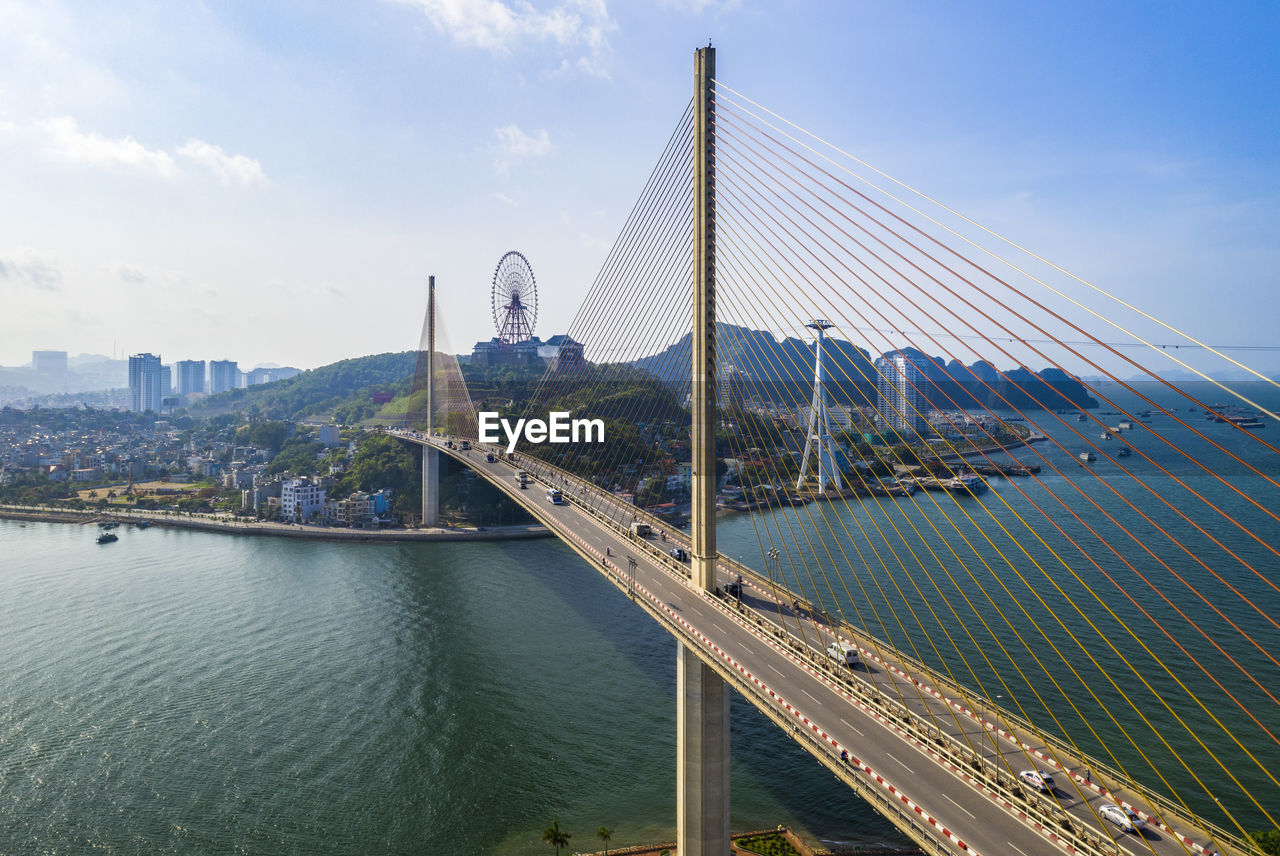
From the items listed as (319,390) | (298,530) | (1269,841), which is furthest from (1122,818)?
(319,390)

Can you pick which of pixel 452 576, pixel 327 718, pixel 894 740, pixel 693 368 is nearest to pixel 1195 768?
pixel 894 740

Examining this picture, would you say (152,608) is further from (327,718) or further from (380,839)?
(380,839)

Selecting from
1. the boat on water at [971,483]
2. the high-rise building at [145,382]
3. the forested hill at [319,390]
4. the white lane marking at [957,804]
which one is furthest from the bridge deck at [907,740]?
the high-rise building at [145,382]

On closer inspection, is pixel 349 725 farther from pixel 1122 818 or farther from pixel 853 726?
pixel 1122 818

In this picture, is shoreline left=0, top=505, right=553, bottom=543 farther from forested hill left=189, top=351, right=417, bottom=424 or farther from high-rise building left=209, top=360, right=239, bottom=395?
high-rise building left=209, top=360, right=239, bottom=395

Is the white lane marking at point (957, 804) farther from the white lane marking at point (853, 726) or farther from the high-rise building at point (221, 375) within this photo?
the high-rise building at point (221, 375)

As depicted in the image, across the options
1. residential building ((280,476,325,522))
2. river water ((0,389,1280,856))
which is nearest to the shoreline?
residential building ((280,476,325,522))

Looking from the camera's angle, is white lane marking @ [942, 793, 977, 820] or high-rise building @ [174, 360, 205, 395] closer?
white lane marking @ [942, 793, 977, 820]
